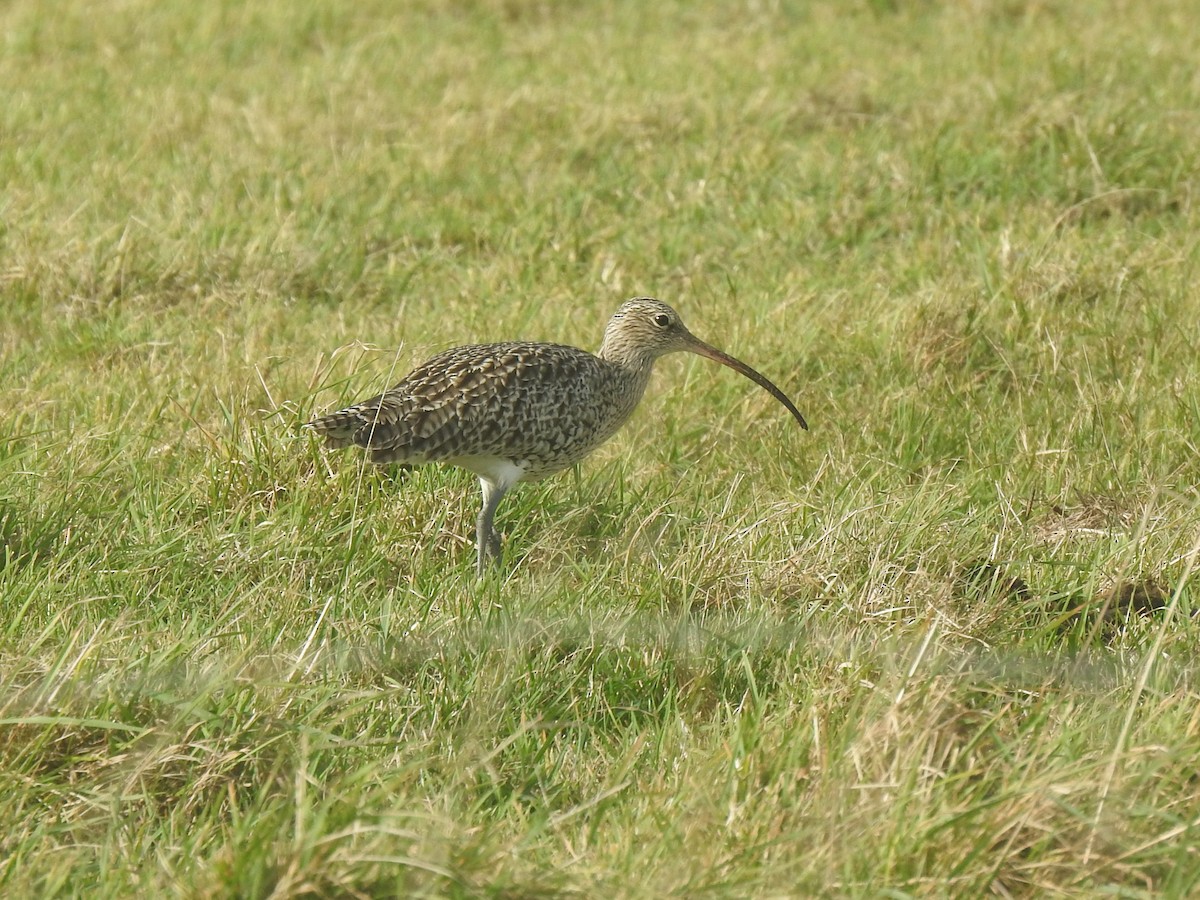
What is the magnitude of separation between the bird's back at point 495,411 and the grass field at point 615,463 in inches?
7.3

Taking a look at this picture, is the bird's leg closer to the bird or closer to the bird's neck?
the bird

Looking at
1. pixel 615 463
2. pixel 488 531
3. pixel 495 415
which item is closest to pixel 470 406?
pixel 495 415

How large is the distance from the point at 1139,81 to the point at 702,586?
5.78 metres

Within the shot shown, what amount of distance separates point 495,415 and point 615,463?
2.39ft

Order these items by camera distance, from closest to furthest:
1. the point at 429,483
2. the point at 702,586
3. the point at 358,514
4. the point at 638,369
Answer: the point at 702,586 < the point at 358,514 < the point at 429,483 < the point at 638,369

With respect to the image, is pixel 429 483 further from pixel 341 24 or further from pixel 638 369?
pixel 341 24

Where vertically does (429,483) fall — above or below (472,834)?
below

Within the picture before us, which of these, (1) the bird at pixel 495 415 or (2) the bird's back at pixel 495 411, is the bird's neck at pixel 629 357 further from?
(2) the bird's back at pixel 495 411

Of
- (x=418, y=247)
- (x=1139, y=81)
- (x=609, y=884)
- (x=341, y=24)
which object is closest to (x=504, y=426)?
(x=609, y=884)

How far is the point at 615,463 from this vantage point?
6387 millimetres

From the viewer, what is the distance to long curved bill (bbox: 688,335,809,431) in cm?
646

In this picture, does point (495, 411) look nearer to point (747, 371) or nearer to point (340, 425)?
point (340, 425)

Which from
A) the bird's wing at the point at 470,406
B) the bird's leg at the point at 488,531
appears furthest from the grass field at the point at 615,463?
the bird's wing at the point at 470,406

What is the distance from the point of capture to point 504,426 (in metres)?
5.77
